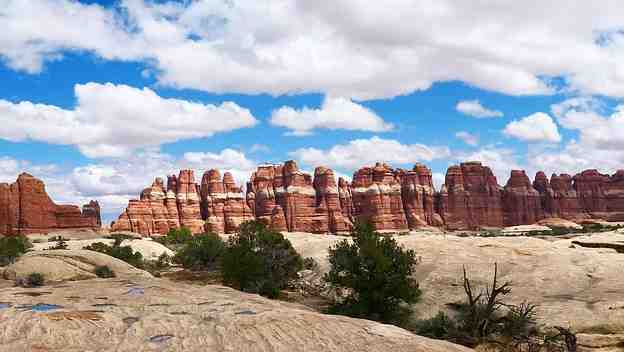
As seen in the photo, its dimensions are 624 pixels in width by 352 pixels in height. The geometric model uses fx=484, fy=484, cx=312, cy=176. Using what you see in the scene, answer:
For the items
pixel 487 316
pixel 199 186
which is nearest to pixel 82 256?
pixel 487 316

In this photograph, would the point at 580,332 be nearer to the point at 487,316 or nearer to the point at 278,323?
the point at 487,316

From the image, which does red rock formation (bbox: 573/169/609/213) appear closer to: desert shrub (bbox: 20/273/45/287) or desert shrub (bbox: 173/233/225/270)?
desert shrub (bbox: 173/233/225/270)

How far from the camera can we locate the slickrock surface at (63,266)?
20984mm

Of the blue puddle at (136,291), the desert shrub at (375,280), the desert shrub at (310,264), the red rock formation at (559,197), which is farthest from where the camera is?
the red rock formation at (559,197)

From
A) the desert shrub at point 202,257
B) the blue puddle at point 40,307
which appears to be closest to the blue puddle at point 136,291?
the blue puddle at point 40,307

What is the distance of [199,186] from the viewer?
468ft

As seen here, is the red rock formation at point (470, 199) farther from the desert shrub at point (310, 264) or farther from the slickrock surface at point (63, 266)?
the slickrock surface at point (63, 266)

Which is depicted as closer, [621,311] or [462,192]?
[621,311]

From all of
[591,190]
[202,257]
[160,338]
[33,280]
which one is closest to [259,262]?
[33,280]

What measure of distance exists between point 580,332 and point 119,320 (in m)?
18.2

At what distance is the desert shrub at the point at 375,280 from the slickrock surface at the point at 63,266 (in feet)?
32.5

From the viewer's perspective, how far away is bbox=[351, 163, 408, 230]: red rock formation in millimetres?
138625

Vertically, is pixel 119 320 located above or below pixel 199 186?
below

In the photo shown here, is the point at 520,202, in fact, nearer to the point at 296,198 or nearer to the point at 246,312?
the point at 296,198
